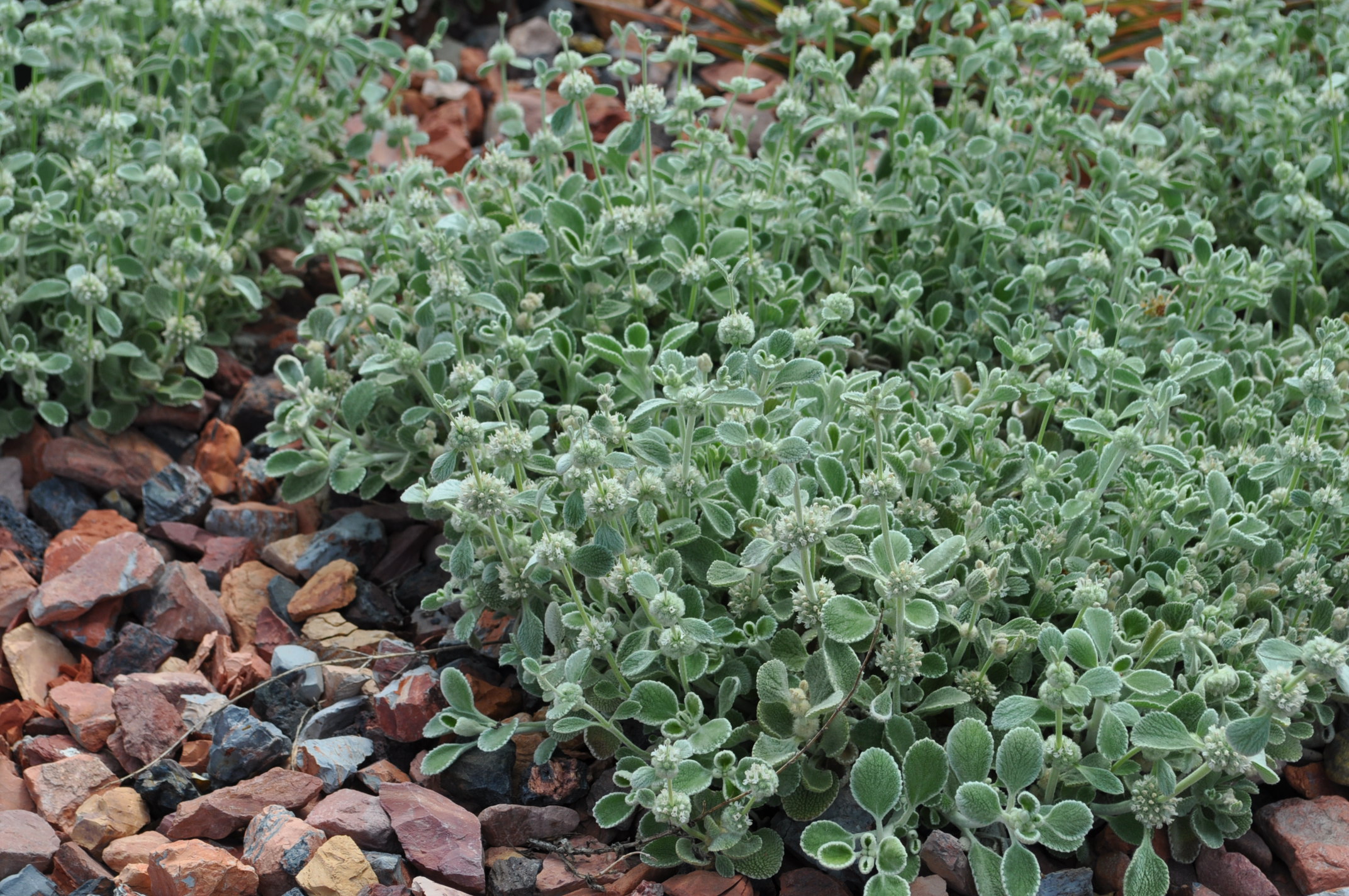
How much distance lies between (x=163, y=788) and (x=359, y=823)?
A: 0.40m

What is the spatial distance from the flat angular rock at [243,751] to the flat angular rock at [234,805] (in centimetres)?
7

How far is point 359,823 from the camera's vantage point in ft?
6.64

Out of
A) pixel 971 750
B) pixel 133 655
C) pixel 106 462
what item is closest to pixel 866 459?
pixel 971 750

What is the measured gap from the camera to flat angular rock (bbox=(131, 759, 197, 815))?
2154 mm

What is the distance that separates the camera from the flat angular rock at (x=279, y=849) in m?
1.94

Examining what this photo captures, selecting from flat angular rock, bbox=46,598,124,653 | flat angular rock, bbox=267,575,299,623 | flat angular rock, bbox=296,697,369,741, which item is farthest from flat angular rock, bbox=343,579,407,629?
flat angular rock, bbox=46,598,124,653

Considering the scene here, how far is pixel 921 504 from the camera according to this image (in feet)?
7.30

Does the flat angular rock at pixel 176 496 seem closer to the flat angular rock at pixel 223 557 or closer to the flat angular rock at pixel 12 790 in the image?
the flat angular rock at pixel 223 557

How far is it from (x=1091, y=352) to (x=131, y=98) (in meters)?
2.45

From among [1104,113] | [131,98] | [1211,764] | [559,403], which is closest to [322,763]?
[559,403]

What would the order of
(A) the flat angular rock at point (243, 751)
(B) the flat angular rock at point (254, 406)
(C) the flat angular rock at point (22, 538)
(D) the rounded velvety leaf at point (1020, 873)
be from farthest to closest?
(B) the flat angular rock at point (254, 406) → (C) the flat angular rock at point (22, 538) → (A) the flat angular rock at point (243, 751) → (D) the rounded velvety leaf at point (1020, 873)

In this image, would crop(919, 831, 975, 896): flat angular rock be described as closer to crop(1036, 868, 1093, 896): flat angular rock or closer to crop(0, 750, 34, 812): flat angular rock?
crop(1036, 868, 1093, 896): flat angular rock

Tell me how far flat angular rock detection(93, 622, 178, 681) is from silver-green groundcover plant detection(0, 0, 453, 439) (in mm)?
589

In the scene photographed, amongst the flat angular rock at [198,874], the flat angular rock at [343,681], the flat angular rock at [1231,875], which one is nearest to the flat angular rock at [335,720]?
the flat angular rock at [343,681]
